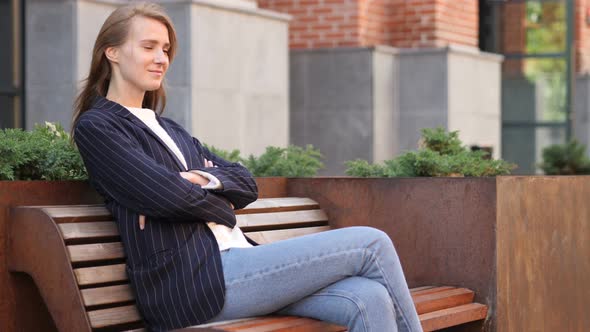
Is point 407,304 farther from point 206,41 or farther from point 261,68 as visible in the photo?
point 261,68

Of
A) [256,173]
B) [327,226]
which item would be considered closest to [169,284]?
[327,226]

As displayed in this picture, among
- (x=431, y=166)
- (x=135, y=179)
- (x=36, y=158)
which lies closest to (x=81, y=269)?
(x=135, y=179)

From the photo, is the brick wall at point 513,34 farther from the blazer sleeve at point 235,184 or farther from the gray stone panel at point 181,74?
the blazer sleeve at point 235,184

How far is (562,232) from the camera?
5.15 metres

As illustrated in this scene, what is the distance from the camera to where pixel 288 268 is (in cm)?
375

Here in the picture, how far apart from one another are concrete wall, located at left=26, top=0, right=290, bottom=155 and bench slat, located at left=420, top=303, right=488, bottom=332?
418cm

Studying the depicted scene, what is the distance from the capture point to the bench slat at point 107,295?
3.70 meters

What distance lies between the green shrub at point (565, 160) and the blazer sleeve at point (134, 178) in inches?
433

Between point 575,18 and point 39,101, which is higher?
point 575,18

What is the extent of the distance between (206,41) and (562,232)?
13.9 ft

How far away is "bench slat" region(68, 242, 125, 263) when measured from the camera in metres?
3.72

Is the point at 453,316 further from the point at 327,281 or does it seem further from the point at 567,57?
the point at 567,57

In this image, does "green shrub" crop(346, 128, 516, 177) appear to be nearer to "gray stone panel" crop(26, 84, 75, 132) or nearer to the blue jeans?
the blue jeans

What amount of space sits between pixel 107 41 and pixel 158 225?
0.72m
